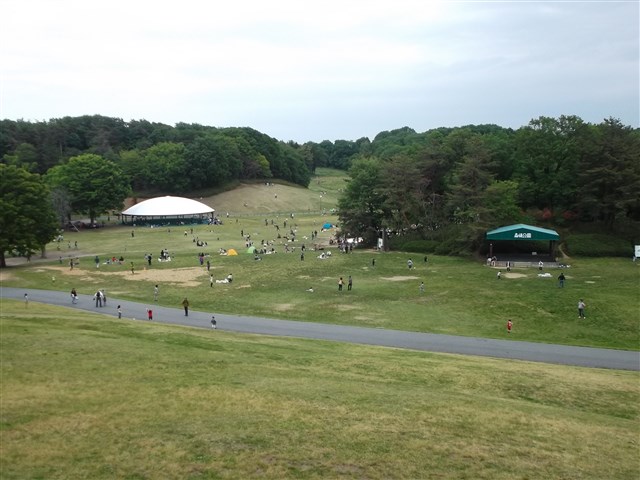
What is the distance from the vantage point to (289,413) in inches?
574

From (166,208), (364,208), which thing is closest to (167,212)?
(166,208)

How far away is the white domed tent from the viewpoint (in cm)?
8862

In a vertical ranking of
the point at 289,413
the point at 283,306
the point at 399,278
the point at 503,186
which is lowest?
the point at 283,306

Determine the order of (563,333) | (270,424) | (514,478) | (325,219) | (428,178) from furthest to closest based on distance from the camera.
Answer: (325,219) → (428,178) → (563,333) → (270,424) → (514,478)

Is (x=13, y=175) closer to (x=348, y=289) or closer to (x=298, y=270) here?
(x=298, y=270)

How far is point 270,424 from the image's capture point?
1381cm

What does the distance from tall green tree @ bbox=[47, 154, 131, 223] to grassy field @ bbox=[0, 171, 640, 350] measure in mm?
22193

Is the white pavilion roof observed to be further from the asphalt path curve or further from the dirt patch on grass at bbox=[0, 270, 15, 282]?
the asphalt path curve

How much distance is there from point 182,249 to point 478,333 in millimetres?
41575

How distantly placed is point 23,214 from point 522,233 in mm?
46788

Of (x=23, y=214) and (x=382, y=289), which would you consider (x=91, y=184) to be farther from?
(x=382, y=289)

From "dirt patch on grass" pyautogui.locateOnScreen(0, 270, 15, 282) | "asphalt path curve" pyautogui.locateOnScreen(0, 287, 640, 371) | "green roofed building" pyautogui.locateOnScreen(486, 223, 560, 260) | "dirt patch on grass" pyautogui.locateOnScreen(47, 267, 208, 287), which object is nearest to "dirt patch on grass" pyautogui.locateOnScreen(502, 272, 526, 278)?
"green roofed building" pyautogui.locateOnScreen(486, 223, 560, 260)

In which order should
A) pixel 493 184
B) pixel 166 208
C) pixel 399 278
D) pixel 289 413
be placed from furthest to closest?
pixel 166 208 → pixel 493 184 → pixel 399 278 → pixel 289 413

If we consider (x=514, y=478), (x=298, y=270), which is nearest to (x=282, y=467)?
(x=514, y=478)
